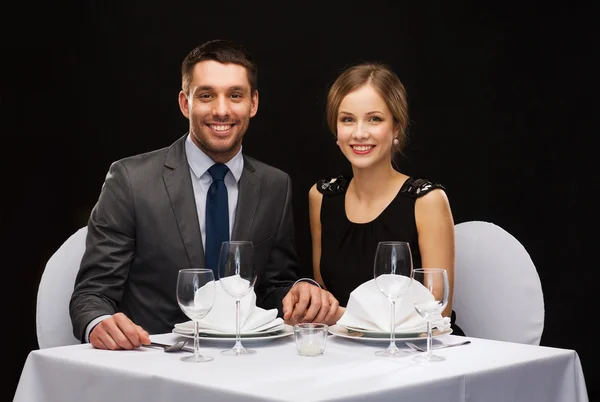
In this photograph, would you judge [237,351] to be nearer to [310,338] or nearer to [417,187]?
[310,338]

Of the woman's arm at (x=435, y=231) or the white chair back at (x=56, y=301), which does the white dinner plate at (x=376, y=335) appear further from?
the white chair back at (x=56, y=301)

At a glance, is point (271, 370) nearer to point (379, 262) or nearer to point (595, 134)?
point (379, 262)

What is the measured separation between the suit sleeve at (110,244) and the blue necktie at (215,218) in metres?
0.23

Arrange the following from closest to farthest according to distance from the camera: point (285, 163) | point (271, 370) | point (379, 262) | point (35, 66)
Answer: point (271, 370) < point (379, 262) < point (35, 66) < point (285, 163)

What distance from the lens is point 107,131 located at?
3.60 metres

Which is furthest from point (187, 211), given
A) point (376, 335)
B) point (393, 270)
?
point (393, 270)

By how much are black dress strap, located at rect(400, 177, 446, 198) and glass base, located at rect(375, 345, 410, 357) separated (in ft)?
3.72

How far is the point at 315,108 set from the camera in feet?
12.8

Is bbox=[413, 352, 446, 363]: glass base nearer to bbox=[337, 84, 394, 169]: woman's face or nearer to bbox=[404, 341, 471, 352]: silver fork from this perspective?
bbox=[404, 341, 471, 352]: silver fork

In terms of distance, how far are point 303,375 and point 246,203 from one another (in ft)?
3.98

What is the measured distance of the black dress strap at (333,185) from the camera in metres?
3.11

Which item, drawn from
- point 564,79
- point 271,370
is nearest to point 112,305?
point 271,370

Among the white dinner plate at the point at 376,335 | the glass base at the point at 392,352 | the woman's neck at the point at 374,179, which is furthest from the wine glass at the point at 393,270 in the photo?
the woman's neck at the point at 374,179

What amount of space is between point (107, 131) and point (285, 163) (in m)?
0.80
